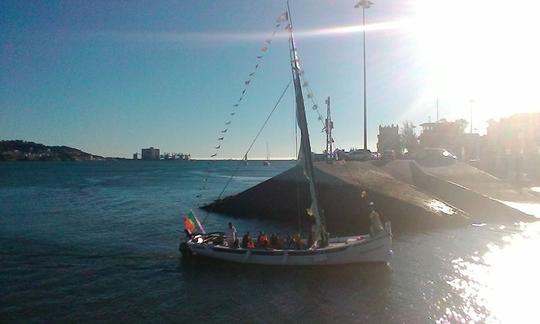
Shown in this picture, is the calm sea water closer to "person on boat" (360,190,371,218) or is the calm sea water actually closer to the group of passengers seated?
the group of passengers seated

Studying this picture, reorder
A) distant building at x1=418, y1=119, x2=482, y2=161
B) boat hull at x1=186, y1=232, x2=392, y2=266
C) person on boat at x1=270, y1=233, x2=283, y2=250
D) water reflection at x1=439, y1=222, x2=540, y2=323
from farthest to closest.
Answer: distant building at x1=418, y1=119, x2=482, y2=161
person on boat at x1=270, y1=233, x2=283, y2=250
boat hull at x1=186, y1=232, x2=392, y2=266
water reflection at x1=439, y1=222, x2=540, y2=323

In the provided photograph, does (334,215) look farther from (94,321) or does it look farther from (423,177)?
(94,321)

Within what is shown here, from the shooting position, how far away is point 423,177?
6134 centimetres

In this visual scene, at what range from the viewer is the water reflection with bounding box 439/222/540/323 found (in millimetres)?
22859

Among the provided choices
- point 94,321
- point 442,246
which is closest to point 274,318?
point 94,321

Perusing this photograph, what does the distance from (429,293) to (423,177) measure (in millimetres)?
37845

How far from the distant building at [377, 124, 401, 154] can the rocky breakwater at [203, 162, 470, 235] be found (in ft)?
212

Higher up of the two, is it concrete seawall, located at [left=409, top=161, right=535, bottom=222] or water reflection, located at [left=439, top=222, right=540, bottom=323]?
concrete seawall, located at [left=409, top=161, right=535, bottom=222]

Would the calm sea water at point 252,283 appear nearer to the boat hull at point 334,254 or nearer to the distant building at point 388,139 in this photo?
the boat hull at point 334,254

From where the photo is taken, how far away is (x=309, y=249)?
30516 millimetres

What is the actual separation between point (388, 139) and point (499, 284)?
9926cm

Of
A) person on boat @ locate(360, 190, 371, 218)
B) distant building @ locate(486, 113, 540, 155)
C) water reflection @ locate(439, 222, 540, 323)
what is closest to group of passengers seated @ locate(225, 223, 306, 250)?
water reflection @ locate(439, 222, 540, 323)

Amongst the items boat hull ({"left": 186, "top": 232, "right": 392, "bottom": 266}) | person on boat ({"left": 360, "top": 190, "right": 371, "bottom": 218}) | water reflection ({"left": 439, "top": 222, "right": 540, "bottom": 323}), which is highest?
person on boat ({"left": 360, "top": 190, "right": 371, "bottom": 218})

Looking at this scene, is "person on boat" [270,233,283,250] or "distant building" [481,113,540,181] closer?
"person on boat" [270,233,283,250]
